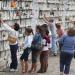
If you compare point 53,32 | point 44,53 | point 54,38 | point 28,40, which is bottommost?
point 44,53

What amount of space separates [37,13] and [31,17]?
30.1 inches

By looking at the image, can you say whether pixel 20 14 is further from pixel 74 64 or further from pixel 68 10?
pixel 68 10

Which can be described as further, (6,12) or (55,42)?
(55,42)

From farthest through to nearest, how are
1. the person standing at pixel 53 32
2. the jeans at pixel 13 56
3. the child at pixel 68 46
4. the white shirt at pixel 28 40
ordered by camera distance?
the person standing at pixel 53 32, the jeans at pixel 13 56, the white shirt at pixel 28 40, the child at pixel 68 46

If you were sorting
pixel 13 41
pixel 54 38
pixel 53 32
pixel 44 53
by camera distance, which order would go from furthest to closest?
pixel 54 38 → pixel 53 32 → pixel 44 53 → pixel 13 41

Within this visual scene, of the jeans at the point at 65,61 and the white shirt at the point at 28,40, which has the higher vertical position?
the white shirt at the point at 28,40

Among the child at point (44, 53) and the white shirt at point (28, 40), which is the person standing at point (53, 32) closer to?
the child at point (44, 53)

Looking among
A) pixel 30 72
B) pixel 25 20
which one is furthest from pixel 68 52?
pixel 25 20

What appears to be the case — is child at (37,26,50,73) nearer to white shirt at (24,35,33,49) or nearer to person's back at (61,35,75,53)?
white shirt at (24,35,33,49)

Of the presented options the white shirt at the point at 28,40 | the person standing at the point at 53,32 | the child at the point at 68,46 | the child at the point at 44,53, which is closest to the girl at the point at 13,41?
the white shirt at the point at 28,40

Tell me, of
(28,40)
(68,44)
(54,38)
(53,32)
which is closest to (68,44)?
(68,44)

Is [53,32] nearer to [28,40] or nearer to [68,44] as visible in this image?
[28,40]

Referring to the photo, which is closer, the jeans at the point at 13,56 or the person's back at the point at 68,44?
the person's back at the point at 68,44

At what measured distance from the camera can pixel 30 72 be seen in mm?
14961
